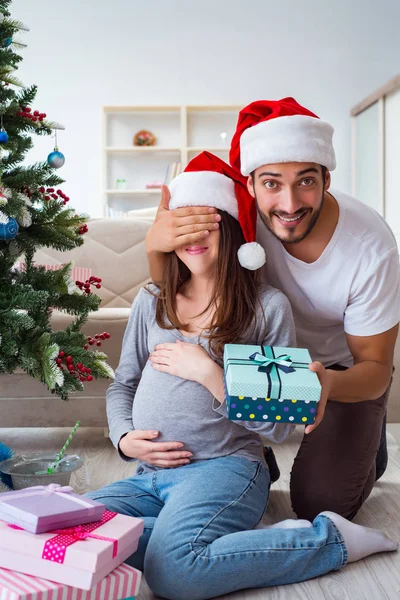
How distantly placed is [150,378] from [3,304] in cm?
47

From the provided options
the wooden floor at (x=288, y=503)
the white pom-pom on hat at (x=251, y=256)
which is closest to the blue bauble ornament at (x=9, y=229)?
the white pom-pom on hat at (x=251, y=256)

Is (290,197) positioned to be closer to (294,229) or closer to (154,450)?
(294,229)

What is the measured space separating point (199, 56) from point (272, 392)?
5.93 m

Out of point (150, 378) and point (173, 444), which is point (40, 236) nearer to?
point (150, 378)

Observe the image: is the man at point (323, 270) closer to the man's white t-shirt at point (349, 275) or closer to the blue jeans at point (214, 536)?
the man's white t-shirt at point (349, 275)

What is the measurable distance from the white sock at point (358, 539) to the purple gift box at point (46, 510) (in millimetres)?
508

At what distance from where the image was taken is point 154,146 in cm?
653

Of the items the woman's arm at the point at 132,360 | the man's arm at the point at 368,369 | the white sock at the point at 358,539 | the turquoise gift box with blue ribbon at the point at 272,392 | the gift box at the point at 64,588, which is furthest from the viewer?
the woman's arm at the point at 132,360

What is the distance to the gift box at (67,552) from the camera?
1058mm

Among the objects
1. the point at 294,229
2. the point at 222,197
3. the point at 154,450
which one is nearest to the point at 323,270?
the point at 294,229

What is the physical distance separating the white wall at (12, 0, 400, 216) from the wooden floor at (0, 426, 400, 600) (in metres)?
4.43

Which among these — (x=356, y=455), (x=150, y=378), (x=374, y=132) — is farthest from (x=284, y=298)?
(x=374, y=132)

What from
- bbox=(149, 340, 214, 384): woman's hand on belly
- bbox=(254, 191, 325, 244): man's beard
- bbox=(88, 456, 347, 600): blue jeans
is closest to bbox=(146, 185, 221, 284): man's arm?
bbox=(254, 191, 325, 244): man's beard

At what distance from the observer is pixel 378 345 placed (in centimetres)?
155
